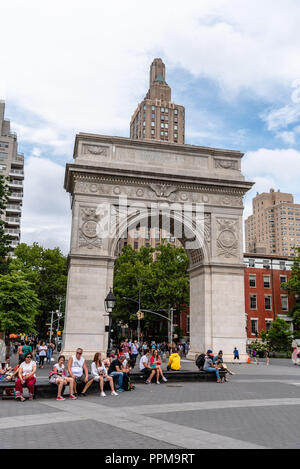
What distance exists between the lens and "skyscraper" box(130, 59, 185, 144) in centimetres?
10119

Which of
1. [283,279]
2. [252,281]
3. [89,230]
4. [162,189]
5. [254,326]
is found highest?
[162,189]

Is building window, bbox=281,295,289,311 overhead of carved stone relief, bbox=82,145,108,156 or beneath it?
beneath

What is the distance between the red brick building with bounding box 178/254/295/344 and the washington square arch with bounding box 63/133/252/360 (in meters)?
23.7

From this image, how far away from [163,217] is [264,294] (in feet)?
94.2

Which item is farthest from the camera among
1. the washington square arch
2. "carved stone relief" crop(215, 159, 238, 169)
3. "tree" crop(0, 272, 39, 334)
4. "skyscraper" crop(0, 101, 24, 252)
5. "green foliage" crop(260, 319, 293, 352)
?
"skyscraper" crop(0, 101, 24, 252)

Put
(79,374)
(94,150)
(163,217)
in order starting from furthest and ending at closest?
(163,217)
(94,150)
(79,374)

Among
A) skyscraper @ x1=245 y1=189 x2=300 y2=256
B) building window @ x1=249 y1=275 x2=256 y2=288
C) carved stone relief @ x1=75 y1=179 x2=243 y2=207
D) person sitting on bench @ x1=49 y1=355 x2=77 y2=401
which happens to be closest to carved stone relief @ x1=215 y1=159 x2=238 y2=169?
carved stone relief @ x1=75 y1=179 x2=243 y2=207

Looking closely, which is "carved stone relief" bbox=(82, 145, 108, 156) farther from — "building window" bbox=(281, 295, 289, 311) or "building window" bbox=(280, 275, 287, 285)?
"building window" bbox=(281, 295, 289, 311)

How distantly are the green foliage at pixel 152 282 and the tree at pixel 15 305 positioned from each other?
2754cm

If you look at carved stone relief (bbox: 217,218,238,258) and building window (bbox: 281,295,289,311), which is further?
building window (bbox: 281,295,289,311)

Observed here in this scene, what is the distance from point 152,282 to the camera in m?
57.4

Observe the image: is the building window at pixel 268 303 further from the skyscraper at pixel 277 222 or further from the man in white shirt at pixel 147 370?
the skyscraper at pixel 277 222

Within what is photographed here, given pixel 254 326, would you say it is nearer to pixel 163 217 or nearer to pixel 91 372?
pixel 163 217

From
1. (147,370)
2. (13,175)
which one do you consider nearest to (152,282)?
(13,175)
